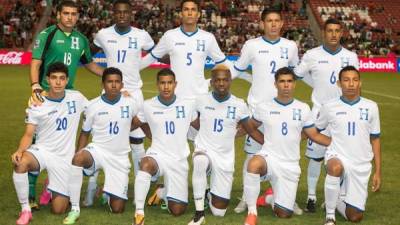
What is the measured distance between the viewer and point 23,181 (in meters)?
6.50

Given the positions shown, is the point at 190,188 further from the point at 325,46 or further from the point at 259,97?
the point at 325,46

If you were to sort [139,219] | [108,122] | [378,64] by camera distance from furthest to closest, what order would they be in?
[378,64], [108,122], [139,219]

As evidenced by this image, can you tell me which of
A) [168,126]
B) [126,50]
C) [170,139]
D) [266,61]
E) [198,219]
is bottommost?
[198,219]

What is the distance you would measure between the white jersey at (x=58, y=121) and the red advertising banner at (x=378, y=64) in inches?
996

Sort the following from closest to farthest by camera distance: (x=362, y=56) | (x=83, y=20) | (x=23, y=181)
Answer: (x=23, y=181)
(x=362, y=56)
(x=83, y=20)

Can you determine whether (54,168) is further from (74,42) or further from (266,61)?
(266,61)

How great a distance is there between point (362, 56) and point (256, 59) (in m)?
25.1

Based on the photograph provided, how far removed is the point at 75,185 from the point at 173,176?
3.54ft

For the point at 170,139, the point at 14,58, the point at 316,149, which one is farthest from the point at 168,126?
the point at 14,58

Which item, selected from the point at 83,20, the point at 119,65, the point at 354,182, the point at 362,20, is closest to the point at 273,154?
the point at 354,182

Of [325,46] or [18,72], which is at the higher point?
[325,46]

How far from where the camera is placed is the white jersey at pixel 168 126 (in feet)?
22.9

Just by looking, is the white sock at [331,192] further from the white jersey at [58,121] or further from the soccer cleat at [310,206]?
the white jersey at [58,121]

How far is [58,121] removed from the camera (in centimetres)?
694
